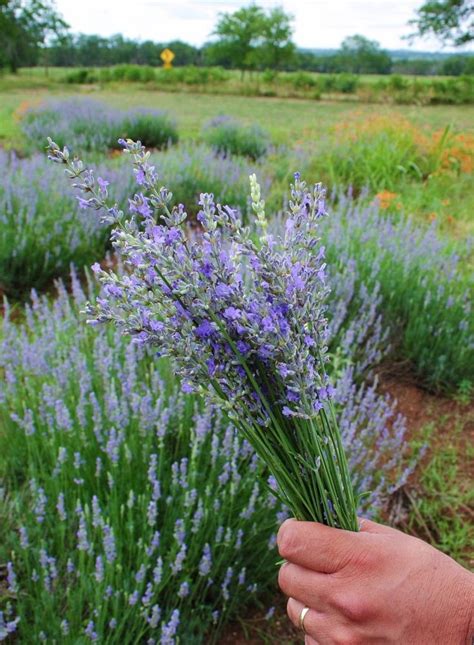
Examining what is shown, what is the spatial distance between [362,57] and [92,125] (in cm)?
4623

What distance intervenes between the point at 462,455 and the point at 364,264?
1257mm

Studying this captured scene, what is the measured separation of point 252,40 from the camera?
45562 millimetres

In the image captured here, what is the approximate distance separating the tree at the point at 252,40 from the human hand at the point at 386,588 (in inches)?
1774

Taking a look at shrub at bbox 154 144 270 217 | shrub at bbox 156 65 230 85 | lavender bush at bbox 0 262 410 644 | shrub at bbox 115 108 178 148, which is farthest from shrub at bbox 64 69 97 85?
lavender bush at bbox 0 262 410 644

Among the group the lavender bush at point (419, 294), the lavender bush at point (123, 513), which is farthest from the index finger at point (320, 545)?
the lavender bush at point (419, 294)

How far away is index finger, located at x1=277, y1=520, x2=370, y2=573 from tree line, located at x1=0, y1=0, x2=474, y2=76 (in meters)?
38.8

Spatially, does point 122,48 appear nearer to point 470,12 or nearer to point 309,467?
point 470,12

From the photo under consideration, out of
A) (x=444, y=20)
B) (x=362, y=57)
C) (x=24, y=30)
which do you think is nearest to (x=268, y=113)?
(x=444, y=20)

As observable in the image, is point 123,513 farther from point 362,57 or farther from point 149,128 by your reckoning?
point 362,57

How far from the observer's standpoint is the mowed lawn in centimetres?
1084

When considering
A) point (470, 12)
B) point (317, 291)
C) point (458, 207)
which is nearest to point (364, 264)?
point (317, 291)

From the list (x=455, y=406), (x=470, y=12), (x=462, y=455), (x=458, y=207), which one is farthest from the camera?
(x=470, y=12)

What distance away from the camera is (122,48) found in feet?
159

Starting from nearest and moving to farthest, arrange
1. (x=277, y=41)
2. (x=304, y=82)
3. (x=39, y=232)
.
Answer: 1. (x=39, y=232)
2. (x=304, y=82)
3. (x=277, y=41)
